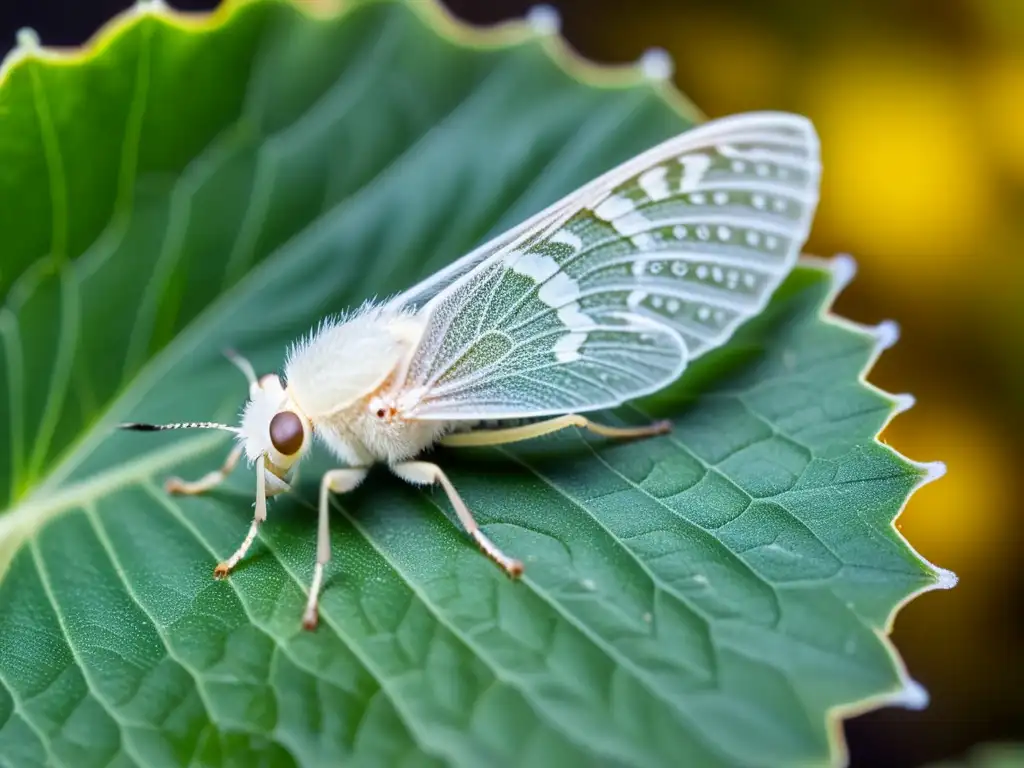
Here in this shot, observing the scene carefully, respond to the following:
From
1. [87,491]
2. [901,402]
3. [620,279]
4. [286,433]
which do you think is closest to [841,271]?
[901,402]

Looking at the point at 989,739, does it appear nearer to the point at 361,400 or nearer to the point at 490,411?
the point at 490,411

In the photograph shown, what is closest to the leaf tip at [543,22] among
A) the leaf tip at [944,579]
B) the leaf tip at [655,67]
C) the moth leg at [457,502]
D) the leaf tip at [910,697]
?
the leaf tip at [655,67]

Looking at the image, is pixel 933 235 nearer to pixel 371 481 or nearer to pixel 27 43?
pixel 371 481

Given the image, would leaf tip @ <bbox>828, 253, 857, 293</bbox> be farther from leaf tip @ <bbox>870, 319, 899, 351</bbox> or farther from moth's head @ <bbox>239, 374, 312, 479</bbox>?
moth's head @ <bbox>239, 374, 312, 479</bbox>

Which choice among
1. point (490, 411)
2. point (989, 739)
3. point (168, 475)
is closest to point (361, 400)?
point (490, 411)

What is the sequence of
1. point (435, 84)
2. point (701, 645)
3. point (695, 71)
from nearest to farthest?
→ point (701, 645) → point (435, 84) → point (695, 71)

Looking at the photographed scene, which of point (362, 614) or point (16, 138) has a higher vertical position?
point (16, 138)

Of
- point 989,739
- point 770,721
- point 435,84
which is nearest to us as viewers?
point 770,721
